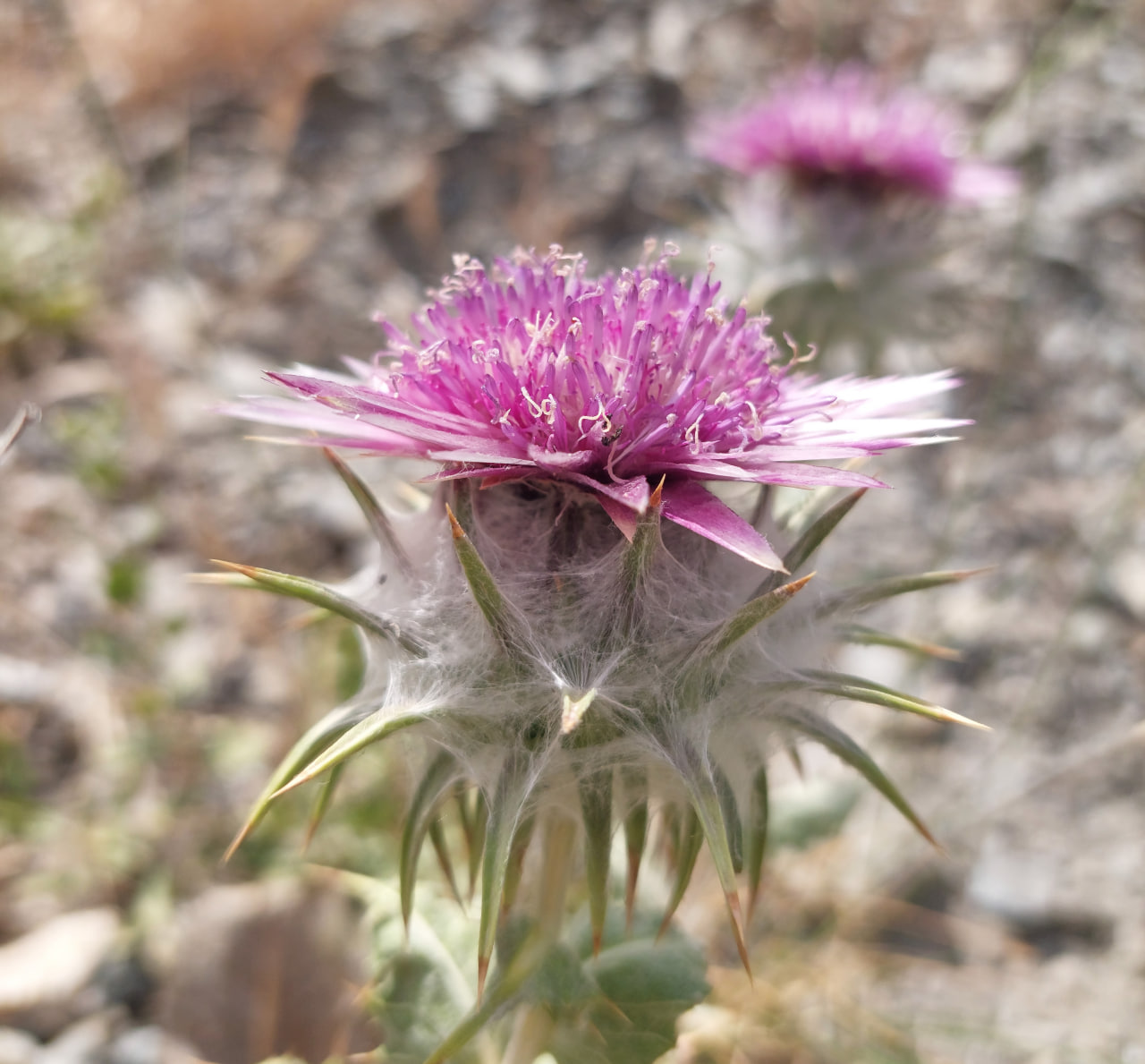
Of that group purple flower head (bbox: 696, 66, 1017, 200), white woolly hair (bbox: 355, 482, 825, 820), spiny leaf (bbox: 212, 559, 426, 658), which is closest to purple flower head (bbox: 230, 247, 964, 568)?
white woolly hair (bbox: 355, 482, 825, 820)

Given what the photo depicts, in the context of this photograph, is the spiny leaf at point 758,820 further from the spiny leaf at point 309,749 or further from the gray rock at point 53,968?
the gray rock at point 53,968

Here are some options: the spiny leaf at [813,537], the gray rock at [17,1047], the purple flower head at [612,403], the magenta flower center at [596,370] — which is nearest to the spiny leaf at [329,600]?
the purple flower head at [612,403]

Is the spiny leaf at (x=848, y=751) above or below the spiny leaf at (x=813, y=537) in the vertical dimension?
below

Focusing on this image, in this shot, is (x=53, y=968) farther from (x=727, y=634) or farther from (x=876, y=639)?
(x=876, y=639)

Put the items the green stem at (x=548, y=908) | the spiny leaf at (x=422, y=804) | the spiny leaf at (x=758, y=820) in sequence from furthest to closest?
the green stem at (x=548, y=908) → the spiny leaf at (x=758, y=820) → the spiny leaf at (x=422, y=804)

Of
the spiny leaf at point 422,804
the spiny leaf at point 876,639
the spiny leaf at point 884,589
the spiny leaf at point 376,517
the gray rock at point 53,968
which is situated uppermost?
the spiny leaf at point 376,517

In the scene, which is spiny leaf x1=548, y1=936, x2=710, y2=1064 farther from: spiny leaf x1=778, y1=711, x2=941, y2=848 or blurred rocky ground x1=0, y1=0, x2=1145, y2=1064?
blurred rocky ground x1=0, y1=0, x2=1145, y2=1064

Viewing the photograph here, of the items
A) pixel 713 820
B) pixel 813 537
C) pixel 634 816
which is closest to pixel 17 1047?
pixel 634 816
